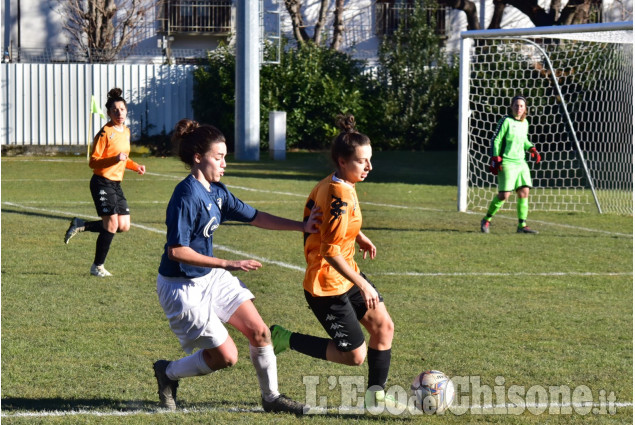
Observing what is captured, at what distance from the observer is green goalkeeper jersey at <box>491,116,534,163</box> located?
41.5ft

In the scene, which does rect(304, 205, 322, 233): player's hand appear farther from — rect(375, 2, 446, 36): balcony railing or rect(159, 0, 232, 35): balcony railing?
rect(375, 2, 446, 36): balcony railing

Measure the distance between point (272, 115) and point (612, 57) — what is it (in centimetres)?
1324

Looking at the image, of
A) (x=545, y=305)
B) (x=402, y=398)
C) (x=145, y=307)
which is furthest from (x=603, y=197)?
(x=402, y=398)

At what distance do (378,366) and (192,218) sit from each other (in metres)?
1.28

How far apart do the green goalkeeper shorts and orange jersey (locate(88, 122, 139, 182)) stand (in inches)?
208

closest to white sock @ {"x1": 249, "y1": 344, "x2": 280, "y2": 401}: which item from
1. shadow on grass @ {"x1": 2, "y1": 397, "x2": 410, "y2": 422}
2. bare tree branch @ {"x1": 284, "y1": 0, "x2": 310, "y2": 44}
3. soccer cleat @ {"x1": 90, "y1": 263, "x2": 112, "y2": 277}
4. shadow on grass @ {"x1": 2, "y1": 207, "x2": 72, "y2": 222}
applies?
shadow on grass @ {"x1": 2, "y1": 397, "x2": 410, "y2": 422}

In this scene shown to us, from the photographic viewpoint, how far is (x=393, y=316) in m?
7.41

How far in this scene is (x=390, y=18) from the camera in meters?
43.5

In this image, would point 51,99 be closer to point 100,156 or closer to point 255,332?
point 100,156

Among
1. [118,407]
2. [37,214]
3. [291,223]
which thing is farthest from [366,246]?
[37,214]

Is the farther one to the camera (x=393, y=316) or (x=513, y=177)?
(x=513, y=177)

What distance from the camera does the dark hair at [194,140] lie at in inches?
189

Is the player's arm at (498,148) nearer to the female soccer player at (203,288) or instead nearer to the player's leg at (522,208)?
the player's leg at (522,208)

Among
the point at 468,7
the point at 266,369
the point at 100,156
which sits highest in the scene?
the point at 468,7
